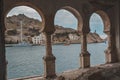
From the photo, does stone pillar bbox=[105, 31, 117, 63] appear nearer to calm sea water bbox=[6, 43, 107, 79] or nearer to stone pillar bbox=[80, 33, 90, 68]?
stone pillar bbox=[80, 33, 90, 68]

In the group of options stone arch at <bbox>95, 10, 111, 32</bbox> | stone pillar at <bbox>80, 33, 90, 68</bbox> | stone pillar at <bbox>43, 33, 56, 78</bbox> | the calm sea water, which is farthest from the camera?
the calm sea water

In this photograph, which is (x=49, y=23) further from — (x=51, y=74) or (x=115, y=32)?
(x=115, y=32)

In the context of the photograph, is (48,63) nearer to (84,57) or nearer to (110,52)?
(84,57)

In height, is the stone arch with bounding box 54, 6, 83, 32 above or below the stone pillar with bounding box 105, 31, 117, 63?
above

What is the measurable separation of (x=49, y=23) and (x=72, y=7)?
4.92ft

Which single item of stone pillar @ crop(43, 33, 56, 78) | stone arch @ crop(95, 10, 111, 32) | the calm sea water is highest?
stone arch @ crop(95, 10, 111, 32)

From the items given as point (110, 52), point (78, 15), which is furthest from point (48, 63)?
point (110, 52)

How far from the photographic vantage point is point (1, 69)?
1623mm

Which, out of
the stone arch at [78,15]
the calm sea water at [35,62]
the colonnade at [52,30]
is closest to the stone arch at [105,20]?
the colonnade at [52,30]

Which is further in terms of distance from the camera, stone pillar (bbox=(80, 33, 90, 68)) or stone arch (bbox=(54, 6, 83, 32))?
stone pillar (bbox=(80, 33, 90, 68))

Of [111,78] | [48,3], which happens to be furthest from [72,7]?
[111,78]

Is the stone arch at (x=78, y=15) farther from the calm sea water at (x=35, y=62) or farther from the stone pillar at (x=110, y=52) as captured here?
the calm sea water at (x=35, y=62)

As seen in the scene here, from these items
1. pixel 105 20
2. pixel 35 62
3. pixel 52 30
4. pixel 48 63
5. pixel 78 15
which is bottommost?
pixel 35 62

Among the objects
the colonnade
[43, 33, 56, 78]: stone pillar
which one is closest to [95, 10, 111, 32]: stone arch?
the colonnade
